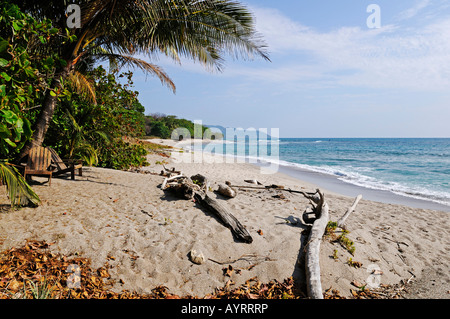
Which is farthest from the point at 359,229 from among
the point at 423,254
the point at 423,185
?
the point at 423,185

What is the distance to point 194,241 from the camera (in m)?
4.37

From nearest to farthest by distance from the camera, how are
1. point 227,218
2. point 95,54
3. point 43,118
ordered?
point 227,218 < point 43,118 < point 95,54

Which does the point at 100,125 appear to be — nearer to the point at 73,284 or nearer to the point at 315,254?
the point at 73,284

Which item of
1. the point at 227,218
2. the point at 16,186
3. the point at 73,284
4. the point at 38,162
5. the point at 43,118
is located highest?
the point at 43,118

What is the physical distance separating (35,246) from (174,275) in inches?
80.2

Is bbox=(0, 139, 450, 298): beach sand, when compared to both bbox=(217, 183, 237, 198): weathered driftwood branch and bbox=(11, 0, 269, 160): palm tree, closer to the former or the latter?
bbox=(217, 183, 237, 198): weathered driftwood branch

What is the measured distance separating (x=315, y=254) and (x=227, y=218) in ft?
5.66

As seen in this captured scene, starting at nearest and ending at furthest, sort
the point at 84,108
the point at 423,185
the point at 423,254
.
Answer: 1. the point at 423,254
2. the point at 84,108
3. the point at 423,185

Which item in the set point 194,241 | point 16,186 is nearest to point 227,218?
point 194,241

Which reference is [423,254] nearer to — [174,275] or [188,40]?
[174,275]

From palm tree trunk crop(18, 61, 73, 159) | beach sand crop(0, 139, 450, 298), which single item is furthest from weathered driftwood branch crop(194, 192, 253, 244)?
palm tree trunk crop(18, 61, 73, 159)

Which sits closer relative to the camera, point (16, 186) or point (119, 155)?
point (16, 186)

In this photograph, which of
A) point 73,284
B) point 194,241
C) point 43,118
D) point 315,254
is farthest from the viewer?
point 43,118
